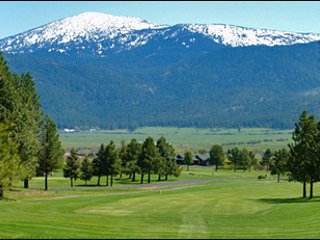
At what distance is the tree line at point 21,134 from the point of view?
44741 mm

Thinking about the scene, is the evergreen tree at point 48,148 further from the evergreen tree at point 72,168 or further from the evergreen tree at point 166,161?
the evergreen tree at point 166,161

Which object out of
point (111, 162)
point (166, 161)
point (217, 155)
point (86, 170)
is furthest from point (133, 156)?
point (217, 155)

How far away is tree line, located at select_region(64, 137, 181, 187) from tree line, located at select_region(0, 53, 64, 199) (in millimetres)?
8541

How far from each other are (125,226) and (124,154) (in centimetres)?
7471

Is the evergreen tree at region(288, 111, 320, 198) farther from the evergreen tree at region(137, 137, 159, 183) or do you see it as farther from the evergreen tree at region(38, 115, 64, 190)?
the evergreen tree at region(137, 137, 159, 183)

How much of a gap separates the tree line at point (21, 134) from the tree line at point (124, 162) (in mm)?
8541

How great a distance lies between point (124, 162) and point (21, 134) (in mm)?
50761

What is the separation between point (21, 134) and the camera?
62594mm

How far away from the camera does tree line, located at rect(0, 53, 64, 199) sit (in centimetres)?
4474

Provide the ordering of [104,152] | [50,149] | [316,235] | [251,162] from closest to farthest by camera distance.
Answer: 1. [316,235]
2. [50,149]
3. [104,152]
4. [251,162]

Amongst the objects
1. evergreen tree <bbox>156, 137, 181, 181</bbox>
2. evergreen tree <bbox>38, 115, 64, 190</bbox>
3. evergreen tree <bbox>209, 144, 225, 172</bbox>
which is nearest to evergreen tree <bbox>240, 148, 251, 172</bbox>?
evergreen tree <bbox>209, 144, 225, 172</bbox>

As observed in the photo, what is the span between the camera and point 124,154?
112250mm

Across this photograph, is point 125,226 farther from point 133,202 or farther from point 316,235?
point 133,202

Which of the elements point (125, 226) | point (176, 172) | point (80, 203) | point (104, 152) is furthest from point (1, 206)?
point (176, 172)
